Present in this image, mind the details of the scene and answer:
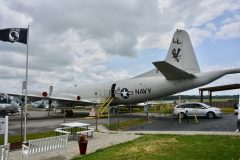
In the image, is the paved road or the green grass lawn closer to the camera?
the green grass lawn

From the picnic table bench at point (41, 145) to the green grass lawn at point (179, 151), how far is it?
0.90 meters

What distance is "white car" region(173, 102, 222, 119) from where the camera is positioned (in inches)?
1117

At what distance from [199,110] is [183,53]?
18.9 ft

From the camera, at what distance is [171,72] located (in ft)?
87.1

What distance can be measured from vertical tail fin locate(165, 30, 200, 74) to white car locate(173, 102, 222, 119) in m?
3.40

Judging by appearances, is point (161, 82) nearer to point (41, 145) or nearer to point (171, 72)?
point (171, 72)

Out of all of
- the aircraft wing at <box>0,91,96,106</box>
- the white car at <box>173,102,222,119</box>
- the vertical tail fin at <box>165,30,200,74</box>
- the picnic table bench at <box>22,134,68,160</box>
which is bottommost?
the picnic table bench at <box>22,134,68,160</box>

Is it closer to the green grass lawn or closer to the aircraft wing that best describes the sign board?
the green grass lawn

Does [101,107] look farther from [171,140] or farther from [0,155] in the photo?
[0,155]

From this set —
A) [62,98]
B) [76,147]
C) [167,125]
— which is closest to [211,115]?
[167,125]

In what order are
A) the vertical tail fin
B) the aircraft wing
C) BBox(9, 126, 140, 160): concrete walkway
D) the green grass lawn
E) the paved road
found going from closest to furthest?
the green grass lawn → BBox(9, 126, 140, 160): concrete walkway → the paved road → the vertical tail fin → the aircraft wing

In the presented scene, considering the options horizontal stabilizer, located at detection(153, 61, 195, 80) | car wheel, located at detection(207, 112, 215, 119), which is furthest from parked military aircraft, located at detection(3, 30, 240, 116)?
car wheel, located at detection(207, 112, 215, 119)

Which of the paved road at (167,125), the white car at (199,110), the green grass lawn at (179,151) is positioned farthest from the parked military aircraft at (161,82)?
the green grass lawn at (179,151)

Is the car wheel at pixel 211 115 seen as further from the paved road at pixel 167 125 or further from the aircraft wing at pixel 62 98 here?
the aircraft wing at pixel 62 98
